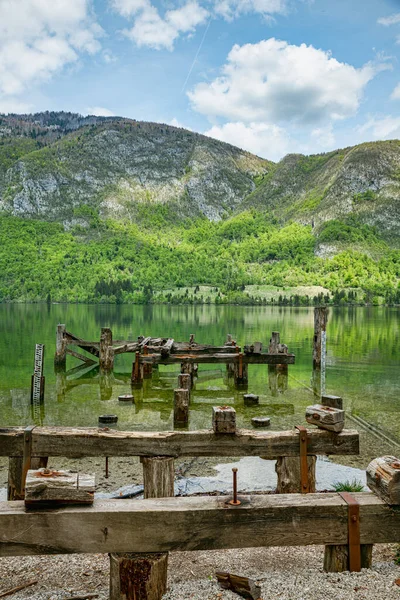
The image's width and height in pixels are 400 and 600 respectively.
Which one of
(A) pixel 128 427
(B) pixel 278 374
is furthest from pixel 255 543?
(B) pixel 278 374

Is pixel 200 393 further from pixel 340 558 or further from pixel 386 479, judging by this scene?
pixel 386 479

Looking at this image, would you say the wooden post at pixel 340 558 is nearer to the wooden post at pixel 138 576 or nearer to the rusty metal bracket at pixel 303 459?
the rusty metal bracket at pixel 303 459

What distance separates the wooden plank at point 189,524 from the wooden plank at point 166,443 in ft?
4.10

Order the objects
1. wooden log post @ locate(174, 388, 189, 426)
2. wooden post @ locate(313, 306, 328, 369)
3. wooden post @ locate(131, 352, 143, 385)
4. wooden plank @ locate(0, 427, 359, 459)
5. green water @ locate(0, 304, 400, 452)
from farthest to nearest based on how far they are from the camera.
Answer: wooden post @ locate(313, 306, 328, 369) < wooden post @ locate(131, 352, 143, 385) < green water @ locate(0, 304, 400, 452) < wooden log post @ locate(174, 388, 189, 426) < wooden plank @ locate(0, 427, 359, 459)

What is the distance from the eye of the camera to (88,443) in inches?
237

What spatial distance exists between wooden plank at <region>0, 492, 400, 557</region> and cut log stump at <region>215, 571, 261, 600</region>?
2.25 feet

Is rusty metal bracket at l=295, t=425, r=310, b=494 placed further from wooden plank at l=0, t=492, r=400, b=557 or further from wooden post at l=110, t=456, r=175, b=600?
wooden post at l=110, t=456, r=175, b=600

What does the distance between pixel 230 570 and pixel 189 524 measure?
1.61 m

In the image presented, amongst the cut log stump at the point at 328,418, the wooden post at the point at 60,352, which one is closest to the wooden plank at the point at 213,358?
the wooden post at the point at 60,352

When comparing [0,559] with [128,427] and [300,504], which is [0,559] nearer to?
[300,504]

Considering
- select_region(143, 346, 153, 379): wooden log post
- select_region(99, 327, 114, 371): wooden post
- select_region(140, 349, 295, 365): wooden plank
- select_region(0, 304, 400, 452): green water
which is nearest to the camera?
select_region(0, 304, 400, 452): green water

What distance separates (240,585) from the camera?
497 centimetres

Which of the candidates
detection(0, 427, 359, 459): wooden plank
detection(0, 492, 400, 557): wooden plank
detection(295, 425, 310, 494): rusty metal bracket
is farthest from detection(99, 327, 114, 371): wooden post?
detection(0, 492, 400, 557): wooden plank

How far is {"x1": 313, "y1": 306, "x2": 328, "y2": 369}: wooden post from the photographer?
1006 inches
